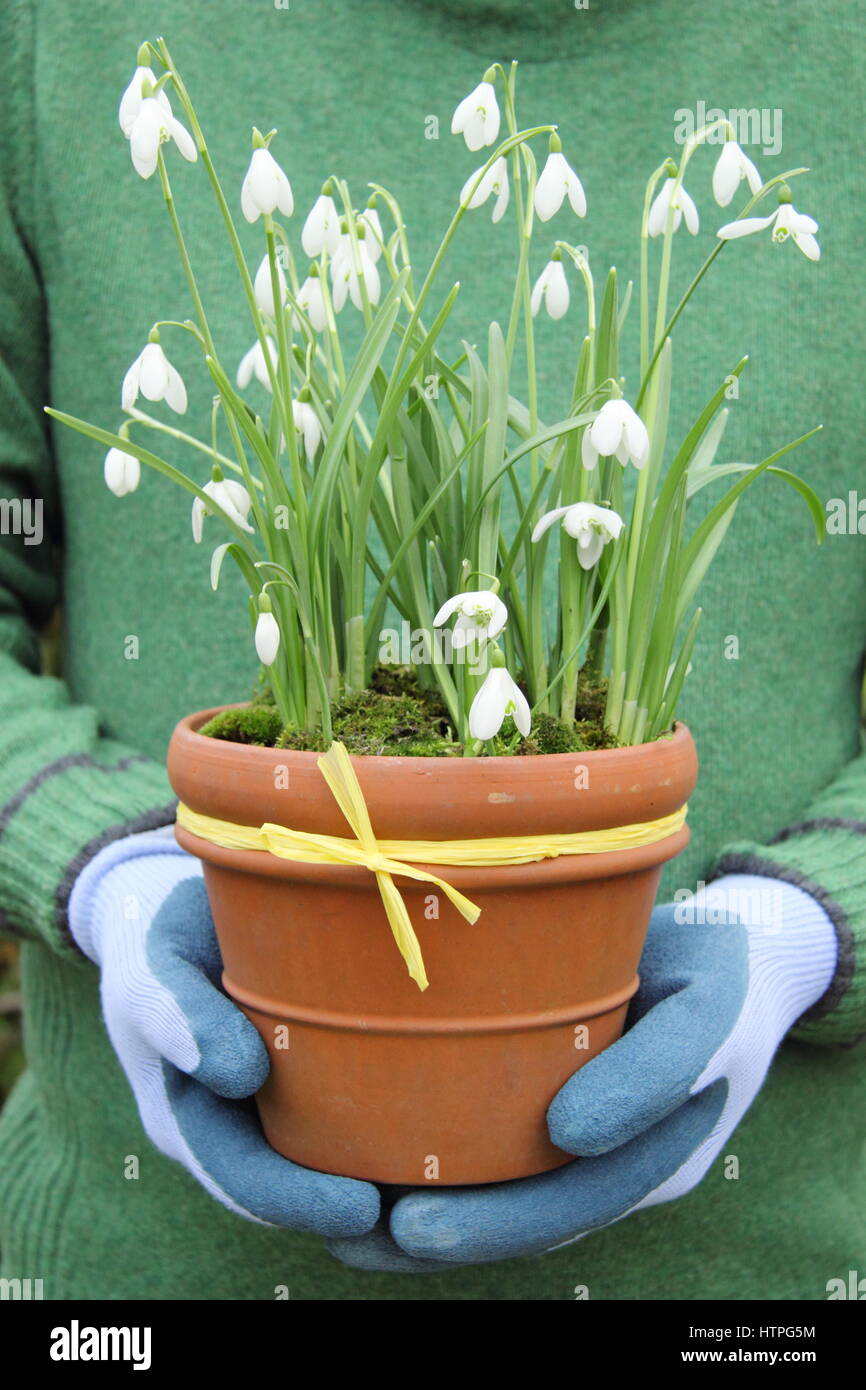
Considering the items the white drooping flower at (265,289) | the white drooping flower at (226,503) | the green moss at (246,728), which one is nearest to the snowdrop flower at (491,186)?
the white drooping flower at (265,289)

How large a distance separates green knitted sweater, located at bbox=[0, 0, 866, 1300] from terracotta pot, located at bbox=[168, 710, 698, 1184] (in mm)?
408

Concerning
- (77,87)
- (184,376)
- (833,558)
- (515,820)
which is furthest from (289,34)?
(515,820)

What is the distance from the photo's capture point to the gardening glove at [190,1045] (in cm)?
71

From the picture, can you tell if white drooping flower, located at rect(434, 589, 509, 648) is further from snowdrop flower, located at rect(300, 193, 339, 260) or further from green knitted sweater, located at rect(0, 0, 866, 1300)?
green knitted sweater, located at rect(0, 0, 866, 1300)

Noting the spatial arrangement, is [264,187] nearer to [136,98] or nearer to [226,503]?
[136,98]

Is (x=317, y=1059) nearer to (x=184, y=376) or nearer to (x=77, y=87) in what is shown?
(x=184, y=376)

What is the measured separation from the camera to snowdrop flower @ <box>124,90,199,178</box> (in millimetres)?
586

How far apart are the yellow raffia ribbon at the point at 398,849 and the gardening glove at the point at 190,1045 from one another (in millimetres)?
146

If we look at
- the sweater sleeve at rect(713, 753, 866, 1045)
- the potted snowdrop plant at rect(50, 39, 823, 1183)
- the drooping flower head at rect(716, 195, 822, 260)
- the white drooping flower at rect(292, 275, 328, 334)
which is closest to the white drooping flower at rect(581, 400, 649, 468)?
the potted snowdrop plant at rect(50, 39, 823, 1183)

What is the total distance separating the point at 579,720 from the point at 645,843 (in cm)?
12

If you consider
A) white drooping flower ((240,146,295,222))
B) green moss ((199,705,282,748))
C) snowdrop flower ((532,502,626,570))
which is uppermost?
white drooping flower ((240,146,295,222))

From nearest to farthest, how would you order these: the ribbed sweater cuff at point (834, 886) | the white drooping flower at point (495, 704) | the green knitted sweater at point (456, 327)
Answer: the white drooping flower at point (495, 704)
the ribbed sweater cuff at point (834, 886)
the green knitted sweater at point (456, 327)

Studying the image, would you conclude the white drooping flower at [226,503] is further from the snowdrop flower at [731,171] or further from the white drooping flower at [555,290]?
the snowdrop flower at [731,171]

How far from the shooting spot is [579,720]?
2.53 ft
